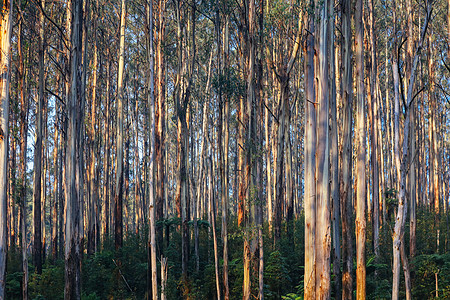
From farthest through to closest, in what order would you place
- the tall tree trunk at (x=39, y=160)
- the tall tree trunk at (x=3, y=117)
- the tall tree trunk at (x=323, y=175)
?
1. the tall tree trunk at (x=39, y=160)
2. the tall tree trunk at (x=323, y=175)
3. the tall tree trunk at (x=3, y=117)

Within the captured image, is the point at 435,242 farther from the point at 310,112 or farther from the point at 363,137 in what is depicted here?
the point at 310,112

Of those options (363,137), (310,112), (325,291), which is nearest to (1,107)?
(310,112)

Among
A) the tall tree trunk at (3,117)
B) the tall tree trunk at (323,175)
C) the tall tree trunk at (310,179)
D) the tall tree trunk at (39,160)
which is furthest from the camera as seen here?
the tall tree trunk at (39,160)

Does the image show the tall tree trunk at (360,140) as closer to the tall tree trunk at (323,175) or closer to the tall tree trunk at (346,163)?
the tall tree trunk at (346,163)

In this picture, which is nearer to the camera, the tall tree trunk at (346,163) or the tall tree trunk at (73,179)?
the tall tree trunk at (346,163)

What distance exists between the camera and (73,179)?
10617mm

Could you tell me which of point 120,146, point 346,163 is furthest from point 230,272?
point 120,146

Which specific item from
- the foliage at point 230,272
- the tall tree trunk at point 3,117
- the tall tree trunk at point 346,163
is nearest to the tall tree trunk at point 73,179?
the foliage at point 230,272

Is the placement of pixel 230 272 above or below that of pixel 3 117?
below

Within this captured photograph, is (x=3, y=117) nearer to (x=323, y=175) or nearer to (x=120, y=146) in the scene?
(x=323, y=175)

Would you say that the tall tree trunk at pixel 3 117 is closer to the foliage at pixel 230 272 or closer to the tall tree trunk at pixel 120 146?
the foliage at pixel 230 272

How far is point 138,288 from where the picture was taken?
13.3 m

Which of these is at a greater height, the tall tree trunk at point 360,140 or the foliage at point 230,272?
the tall tree trunk at point 360,140

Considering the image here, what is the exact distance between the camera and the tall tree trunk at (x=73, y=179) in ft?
33.8
